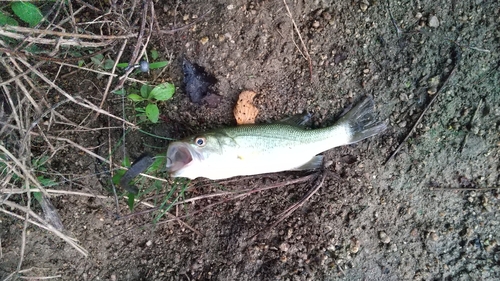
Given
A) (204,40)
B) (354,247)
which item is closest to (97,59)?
(204,40)

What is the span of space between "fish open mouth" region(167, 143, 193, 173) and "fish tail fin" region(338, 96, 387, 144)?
1.38 metres

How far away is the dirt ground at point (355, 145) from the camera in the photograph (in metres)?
3.46

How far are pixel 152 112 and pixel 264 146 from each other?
1.07 m

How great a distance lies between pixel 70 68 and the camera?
3.72 m

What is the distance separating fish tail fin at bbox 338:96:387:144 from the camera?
11.3 feet

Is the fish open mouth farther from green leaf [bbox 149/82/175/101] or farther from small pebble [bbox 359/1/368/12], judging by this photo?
small pebble [bbox 359/1/368/12]

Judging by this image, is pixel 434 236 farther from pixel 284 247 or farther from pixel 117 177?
pixel 117 177

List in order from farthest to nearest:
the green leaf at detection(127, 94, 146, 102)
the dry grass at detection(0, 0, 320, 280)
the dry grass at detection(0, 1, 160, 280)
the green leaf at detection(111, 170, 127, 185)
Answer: the green leaf at detection(127, 94, 146, 102), the green leaf at detection(111, 170, 127, 185), the dry grass at detection(0, 0, 320, 280), the dry grass at detection(0, 1, 160, 280)

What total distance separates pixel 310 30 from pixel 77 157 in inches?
99.9

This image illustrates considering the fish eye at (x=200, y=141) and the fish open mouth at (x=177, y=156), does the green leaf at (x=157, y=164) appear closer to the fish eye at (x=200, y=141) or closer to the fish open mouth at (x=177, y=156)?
the fish open mouth at (x=177, y=156)

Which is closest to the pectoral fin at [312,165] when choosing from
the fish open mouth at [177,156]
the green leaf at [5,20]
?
the fish open mouth at [177,156]

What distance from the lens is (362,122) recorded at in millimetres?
3486

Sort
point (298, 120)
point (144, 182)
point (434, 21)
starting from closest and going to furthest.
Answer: point (434, 21) < point (298, 120) < point (144, 182)

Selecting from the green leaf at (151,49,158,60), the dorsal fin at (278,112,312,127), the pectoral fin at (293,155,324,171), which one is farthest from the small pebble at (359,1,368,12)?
the green leaf at (151,49,158,60)
